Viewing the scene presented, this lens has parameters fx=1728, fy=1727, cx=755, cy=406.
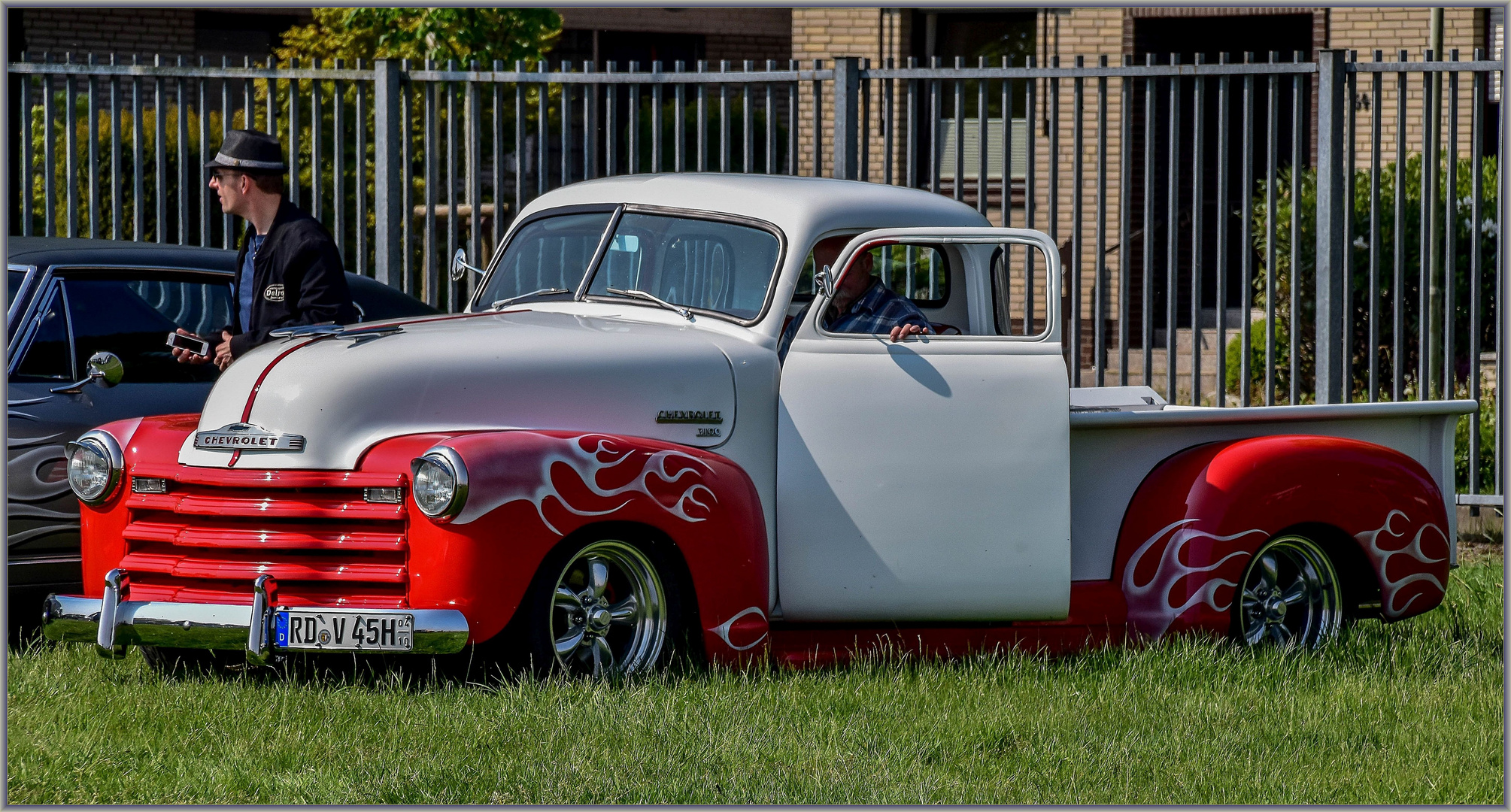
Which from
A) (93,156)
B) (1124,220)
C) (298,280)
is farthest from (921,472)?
(93,156)

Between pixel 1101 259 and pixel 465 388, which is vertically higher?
pixel 1101 259

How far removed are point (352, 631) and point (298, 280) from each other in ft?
5.86

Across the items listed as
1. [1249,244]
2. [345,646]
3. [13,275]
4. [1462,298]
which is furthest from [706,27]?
[345,646]

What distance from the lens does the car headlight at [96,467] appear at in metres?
5.45

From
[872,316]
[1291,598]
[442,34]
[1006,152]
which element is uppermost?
[442,34]

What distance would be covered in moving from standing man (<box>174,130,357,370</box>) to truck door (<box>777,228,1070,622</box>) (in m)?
1.76

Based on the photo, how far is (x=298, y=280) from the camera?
20.6ft

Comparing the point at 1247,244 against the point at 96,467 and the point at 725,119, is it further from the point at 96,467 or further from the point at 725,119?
the point at 96,467

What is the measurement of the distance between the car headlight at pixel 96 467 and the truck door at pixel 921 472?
2121 mm

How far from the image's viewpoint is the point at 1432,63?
8656 millimetres

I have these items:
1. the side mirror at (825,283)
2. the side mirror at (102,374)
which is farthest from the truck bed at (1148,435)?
the side mirror at (102,374)

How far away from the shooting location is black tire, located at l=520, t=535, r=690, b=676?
207 inches

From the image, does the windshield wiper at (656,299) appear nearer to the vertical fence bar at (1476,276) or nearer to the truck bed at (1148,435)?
the truck bed at (1148,435)

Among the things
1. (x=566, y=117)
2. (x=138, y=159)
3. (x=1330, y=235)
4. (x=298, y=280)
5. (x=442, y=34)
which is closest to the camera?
(x=298, y=280)
